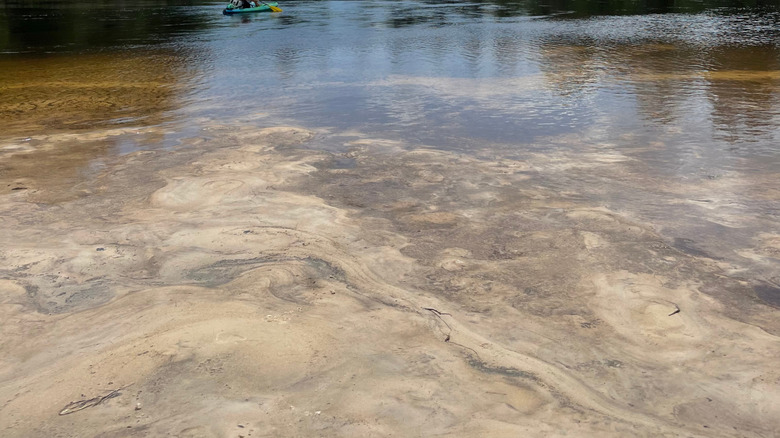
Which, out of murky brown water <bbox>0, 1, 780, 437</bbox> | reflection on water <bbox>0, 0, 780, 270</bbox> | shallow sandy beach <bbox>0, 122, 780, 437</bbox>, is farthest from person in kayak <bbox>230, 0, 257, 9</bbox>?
shallow sandy beach <bbox>0, 122, 780, 437</bbox>

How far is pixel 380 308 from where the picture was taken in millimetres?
4641

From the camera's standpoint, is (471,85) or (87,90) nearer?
(471,85)

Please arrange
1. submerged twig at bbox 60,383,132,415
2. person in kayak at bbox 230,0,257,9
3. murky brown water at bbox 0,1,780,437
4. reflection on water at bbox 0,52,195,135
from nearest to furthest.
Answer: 1. submerged twig at bbox 60,383,132,415
2. murky brown water at bbox 0,1,780,437
3. reflection on water at bbox 0,52,195,135
4. person in kayak at bbox 230,0,257,9

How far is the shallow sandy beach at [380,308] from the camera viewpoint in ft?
11.7

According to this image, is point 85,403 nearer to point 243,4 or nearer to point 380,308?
point 380,308

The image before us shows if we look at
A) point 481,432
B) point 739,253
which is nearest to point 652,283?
point 739,253

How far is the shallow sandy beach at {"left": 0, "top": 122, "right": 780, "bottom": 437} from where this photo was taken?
11.7ft

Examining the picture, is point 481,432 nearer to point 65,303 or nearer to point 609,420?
point 609,420

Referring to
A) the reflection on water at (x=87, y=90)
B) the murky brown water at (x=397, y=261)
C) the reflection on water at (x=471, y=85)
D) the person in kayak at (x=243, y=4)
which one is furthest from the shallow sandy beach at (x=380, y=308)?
the person in kayak at (x=243, y=4)

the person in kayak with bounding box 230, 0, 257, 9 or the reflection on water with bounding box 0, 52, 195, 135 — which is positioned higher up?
the person in kayak with bounding box 230, 0, 257, 9

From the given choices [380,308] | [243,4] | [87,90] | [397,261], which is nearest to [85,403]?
[380,308]

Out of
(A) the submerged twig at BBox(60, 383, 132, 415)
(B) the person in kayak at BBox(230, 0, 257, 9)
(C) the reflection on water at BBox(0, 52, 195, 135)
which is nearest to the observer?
(A) the submerged twig at BBox(60, 383, 132, 415)

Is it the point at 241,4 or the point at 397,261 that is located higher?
the point at 241,4

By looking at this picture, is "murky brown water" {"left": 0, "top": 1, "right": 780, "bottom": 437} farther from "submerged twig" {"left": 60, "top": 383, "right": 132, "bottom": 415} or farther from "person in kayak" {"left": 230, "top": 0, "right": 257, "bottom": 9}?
"person in kayak" {"left": 230, "top": 0, "right": 257, "bottom": 9}
